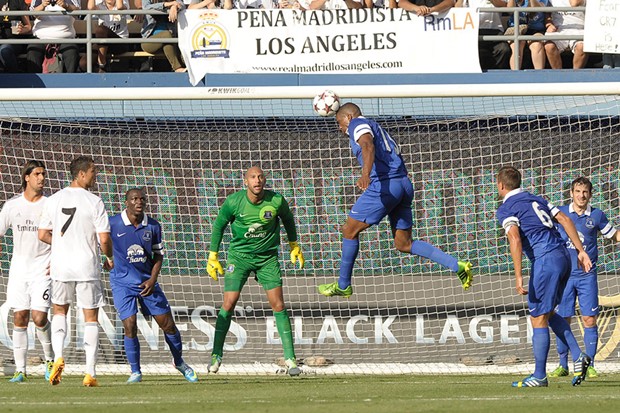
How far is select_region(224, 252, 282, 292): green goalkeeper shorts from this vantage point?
Result: 12.1 metres

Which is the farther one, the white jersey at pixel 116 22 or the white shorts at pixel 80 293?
the white jersey at pixel 116 22

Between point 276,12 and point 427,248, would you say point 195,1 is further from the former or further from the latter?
point 427,248

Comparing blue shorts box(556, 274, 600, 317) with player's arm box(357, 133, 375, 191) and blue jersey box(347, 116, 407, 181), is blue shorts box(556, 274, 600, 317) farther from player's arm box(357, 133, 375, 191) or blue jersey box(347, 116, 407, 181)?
player's arm box(357, 133, 375, 191)

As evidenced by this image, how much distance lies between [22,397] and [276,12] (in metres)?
7.72

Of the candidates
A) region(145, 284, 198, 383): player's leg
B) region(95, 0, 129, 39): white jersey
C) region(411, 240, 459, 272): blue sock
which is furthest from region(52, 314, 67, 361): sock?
region(95, 0, 129, 39): white jersey

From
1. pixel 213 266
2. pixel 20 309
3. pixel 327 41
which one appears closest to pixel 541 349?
pixel 213 266

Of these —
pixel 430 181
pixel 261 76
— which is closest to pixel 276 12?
pixel 261 76

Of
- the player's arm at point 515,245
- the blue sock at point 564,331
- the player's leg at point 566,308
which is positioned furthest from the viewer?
the player's leg at point 566,308

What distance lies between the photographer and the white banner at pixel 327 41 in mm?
15375

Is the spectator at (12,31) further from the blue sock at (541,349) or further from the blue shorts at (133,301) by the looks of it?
the blue sock at (541,349)

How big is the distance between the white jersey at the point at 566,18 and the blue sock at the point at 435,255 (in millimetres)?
5697

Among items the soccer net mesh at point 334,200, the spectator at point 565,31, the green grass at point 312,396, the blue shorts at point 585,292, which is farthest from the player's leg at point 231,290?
the spectator at point 565,31

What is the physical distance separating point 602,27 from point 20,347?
7984 mm

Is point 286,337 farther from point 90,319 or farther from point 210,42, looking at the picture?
point 210,42
